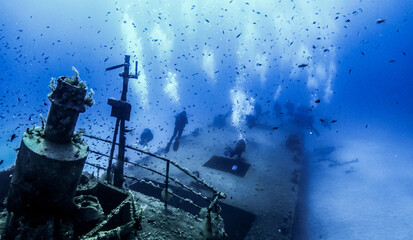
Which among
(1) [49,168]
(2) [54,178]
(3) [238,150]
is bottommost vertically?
(2) [54,178]

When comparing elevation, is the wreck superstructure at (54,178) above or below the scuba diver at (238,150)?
below

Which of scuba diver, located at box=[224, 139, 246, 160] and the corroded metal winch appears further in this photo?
scuba diver, located at box=[224, 139, 246, 160]

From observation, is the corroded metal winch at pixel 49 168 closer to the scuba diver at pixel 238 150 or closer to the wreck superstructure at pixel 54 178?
the wreck superstructure at pixel 54 178

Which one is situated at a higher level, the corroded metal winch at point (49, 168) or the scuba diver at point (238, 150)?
the scuba diver at point (238, 150)

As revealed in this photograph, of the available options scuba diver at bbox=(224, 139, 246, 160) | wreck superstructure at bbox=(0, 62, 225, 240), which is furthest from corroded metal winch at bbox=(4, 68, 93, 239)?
scuba diver at bbox=(224, 139, 246, 160)

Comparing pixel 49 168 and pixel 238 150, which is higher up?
pixel 238 150

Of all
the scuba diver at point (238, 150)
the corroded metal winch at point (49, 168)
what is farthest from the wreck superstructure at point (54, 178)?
the scuba diver at point (238, 150)

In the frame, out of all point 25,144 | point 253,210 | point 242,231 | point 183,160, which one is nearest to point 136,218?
point 25,144

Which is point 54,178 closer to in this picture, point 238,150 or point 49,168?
point 49,168

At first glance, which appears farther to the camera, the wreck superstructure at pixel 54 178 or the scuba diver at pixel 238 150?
the scuba diver at pixel 238 150

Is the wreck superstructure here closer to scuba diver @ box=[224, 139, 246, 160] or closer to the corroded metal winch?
the corroded metal winch

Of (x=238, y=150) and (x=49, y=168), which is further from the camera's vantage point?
(x=238, y=150)

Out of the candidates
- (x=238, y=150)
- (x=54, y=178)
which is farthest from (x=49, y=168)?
(x=238, y=150)

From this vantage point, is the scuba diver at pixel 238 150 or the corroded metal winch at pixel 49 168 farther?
the scuba diver at pixel 238 150
